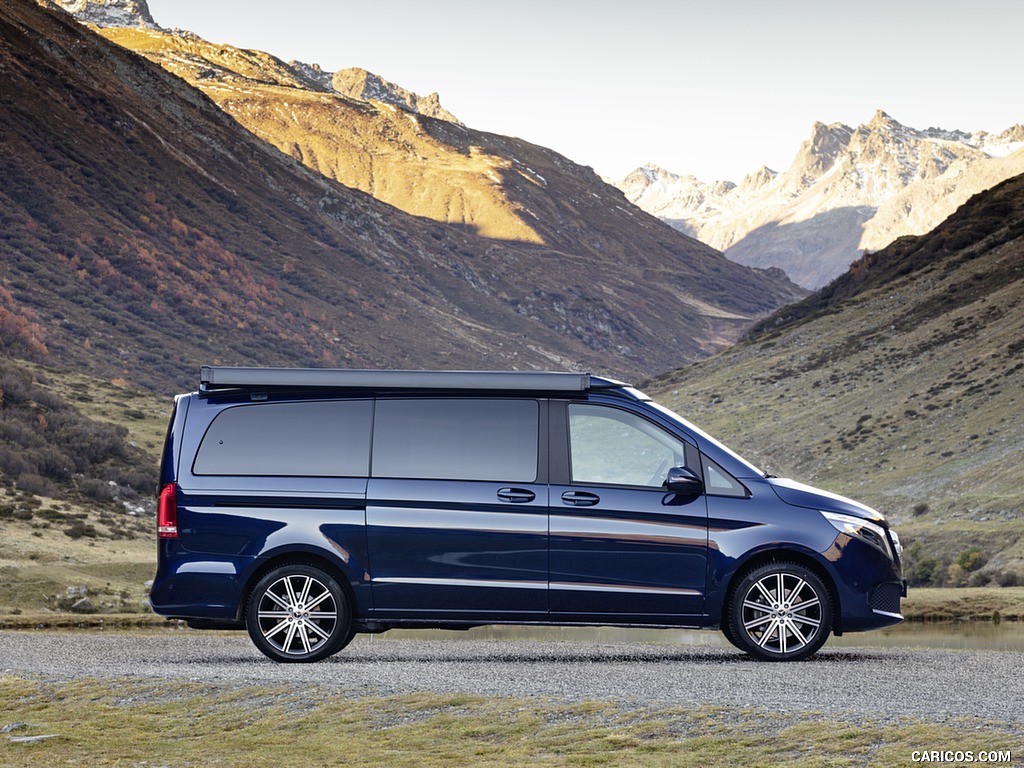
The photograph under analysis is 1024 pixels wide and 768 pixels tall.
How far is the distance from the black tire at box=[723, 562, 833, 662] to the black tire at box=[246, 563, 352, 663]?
3.67 m

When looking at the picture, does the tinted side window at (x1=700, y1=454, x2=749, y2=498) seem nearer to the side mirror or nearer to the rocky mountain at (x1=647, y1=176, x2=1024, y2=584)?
the side mirror

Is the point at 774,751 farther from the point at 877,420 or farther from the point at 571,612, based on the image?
the point at 877,420

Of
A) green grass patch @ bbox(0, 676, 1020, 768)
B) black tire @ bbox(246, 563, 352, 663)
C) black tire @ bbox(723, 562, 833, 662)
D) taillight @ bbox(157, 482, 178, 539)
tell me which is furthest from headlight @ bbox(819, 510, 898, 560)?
taillight @ bbox(157, 482, 178, 539)

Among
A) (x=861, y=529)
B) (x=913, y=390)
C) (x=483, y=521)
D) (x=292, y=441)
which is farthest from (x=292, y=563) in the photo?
(x=913, y=390)

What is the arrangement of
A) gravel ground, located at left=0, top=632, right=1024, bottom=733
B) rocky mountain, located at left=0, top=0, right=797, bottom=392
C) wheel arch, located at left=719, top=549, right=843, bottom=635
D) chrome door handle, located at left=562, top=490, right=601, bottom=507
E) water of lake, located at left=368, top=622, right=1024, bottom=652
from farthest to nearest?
1. rocky mountain, located at left=0, top=0, right=797, bottom=392
2. water of lake, located at left=368, top=622, right=1024, bottom=652
3. wheel arch, located at left=719, top=549, right=843, bottom=635
4. chrome door handle, located at left=562, top=490, right=601, bottom=507
5. gravel ground, located at left=0, top=632, right=1024, bottom=733

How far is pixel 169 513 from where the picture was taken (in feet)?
42.4

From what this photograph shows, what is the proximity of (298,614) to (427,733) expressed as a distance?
3.58m

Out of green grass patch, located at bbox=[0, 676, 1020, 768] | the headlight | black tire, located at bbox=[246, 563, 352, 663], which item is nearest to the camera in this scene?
green grass patch, located at bbox=[0, 676, 1020, 768]

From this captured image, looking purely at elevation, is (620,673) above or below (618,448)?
below

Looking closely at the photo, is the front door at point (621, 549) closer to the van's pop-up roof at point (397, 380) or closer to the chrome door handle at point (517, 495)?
the chrome door handle at point (517, 495)

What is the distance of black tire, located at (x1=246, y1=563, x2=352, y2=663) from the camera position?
12898 mm

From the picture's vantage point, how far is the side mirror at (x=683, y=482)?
12469 mm

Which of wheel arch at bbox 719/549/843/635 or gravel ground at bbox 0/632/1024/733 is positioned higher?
wheel arch at bbox 719/549/843/635

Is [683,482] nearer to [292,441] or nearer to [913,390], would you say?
[292,441]
